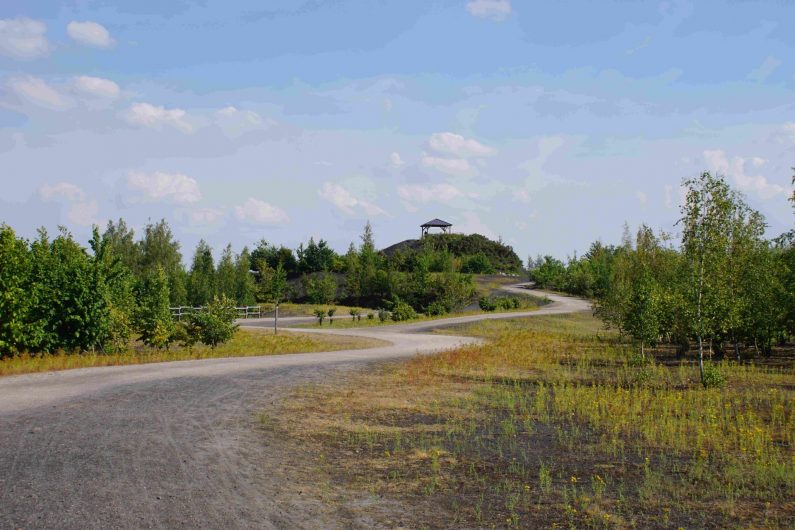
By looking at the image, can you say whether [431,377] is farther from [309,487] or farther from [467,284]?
[467,284]

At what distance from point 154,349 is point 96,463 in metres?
18.2

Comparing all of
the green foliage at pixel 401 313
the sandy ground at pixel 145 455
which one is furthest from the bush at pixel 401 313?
the sandy ground at pixel 145 455

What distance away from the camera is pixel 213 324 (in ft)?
86.8

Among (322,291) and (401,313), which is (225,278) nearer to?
(322,291)

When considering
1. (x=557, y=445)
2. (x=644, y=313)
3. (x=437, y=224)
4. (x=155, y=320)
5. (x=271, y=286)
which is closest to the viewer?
(x=557, y=445)

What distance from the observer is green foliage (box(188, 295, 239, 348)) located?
26489 millimetres

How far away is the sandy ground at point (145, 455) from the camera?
7105 millimetres

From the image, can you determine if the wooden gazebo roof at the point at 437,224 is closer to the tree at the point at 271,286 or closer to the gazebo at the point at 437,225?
the gazebo at the point at 437,225

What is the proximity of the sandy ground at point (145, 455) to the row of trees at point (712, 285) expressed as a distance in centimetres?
1233

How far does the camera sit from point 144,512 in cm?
712

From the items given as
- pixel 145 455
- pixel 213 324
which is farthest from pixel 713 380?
pixel 213 324

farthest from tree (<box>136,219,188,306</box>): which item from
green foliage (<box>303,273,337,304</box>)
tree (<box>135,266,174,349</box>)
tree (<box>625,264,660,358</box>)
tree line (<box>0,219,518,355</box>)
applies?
tree (<box>625,264,660,358</box>)

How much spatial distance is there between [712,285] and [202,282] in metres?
48.6

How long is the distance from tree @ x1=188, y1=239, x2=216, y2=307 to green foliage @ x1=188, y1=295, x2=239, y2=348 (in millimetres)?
30064
